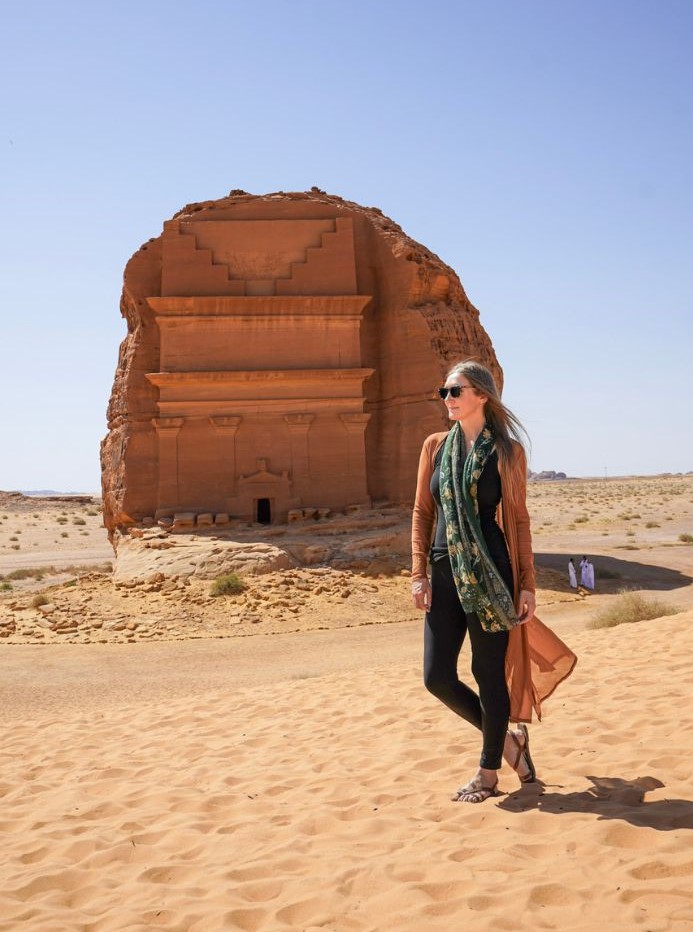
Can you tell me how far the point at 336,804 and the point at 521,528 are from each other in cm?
194

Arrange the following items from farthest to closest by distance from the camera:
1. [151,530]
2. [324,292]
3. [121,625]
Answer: [324,292] < [151,530] < [121,625]

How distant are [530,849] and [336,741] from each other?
9.01 ft

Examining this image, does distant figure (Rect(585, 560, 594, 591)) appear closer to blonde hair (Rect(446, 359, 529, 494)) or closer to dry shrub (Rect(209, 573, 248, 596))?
dry shrub (Rect(209, 573, 248, 596))

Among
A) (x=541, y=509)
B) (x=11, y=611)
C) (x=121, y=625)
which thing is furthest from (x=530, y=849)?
(x=541, y=509)

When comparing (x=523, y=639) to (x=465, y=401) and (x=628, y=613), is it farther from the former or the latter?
(x=628, y=613)

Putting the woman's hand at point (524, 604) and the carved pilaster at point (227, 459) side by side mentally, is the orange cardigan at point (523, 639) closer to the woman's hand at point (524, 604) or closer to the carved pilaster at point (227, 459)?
the woman's hand at point (524, 604)

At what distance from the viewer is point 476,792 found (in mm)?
4363

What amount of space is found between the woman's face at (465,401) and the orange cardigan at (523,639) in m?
0.25

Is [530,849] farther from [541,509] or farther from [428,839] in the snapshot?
[541,509]

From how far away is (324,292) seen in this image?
21.3m

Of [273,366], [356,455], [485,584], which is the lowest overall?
[485,584]

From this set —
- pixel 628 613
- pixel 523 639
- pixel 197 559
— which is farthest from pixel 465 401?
pixel 197 559

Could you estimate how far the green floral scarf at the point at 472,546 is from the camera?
421 centimetres

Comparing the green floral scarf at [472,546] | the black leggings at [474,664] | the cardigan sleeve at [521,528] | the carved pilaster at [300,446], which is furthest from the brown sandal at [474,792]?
the carved pilaster at [300,446]
